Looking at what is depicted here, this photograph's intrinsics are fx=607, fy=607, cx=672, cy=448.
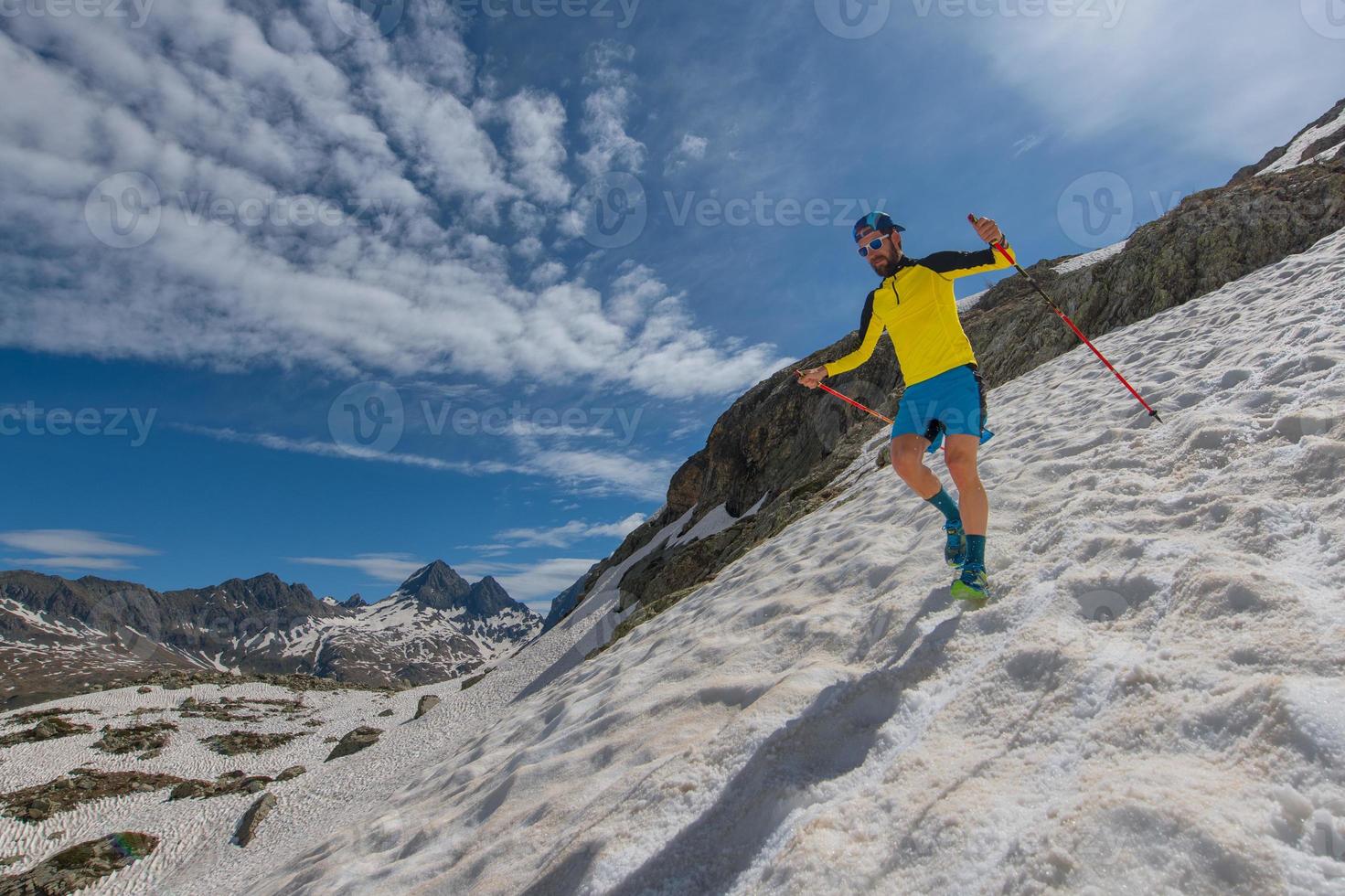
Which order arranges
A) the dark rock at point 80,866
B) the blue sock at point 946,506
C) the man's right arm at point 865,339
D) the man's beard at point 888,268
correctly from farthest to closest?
the dark rock at point 80,866 < the man's right arm at point 865,339 < the man's beard at point 888,268 < the blue sock at point 946,506

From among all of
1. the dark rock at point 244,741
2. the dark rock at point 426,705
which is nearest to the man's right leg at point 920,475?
the dark rock at point 426,705

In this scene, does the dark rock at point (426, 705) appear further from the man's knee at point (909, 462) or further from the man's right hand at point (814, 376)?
the man's knee at point (909, 462)

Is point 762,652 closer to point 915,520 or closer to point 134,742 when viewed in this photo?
point 915,520

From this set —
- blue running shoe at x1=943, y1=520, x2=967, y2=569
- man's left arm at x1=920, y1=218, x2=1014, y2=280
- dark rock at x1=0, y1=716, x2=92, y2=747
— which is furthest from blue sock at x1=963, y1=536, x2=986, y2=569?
dark rock at x1=0, y1=716, x2=92, y2=747

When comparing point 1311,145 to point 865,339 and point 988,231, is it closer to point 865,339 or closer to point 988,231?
point 988,231

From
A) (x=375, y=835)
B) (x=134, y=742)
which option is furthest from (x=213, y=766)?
(x=375, y=835)

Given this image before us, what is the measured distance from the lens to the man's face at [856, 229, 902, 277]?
5855 millimetres

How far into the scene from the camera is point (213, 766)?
3450 cm

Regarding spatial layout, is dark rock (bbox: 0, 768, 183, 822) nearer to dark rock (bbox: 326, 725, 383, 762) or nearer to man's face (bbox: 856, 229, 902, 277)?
dark rock (bbox: 326, 725, 383, 762)

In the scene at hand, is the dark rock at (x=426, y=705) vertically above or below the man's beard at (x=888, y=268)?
below

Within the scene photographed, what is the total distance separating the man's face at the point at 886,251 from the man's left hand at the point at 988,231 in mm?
733

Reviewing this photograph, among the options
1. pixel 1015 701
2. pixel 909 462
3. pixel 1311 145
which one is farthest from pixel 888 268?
pixel 1311 145

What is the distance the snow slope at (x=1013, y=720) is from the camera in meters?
2.24

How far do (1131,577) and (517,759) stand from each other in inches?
228
